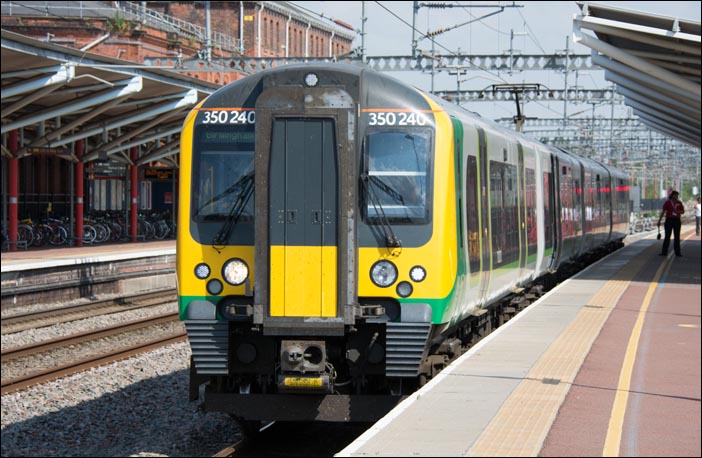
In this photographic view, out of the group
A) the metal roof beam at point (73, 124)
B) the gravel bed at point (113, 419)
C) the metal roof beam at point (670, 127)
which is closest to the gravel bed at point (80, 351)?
the gravel bed at point (113, 419)

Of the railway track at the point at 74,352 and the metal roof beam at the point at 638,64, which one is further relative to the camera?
the metal roof beam at the point at 638,64

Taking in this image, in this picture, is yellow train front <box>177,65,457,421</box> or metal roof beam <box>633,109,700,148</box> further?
metal roof beam <box>633,109,700,148</box>

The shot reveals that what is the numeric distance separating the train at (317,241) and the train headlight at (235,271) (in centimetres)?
2

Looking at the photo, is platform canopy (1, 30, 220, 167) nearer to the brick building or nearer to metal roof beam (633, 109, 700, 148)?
the brick building

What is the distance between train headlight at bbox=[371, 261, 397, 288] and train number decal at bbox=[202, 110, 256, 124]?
1559mm

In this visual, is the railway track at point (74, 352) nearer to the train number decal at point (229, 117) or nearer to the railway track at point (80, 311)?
the railway track at point (80, 311)

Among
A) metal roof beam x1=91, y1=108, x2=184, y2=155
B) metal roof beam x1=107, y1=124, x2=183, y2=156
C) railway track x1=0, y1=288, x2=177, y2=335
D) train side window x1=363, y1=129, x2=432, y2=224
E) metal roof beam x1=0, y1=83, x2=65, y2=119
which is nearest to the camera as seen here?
train side window x1=363, y1=129, x2=432, y2=224

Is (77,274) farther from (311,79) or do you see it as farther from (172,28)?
(172,28)

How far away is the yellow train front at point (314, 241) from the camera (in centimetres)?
877

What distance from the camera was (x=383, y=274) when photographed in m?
9.01

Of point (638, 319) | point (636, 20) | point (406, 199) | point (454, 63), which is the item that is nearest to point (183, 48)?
point (454, 63)

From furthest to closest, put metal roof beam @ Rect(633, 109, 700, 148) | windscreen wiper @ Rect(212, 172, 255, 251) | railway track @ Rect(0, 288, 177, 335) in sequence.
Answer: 1. metal roof beam @ Rect(633, 109, 700, 148)
2. railway track @ Rect(0, 288, 177, 335)
3. windscreen wiper @ Rect(212, 172, 255, 251)

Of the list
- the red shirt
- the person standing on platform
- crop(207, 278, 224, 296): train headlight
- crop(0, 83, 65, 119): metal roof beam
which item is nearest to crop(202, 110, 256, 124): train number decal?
crop(207, 278, 224, 296): train headlight

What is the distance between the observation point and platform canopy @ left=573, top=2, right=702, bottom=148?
21.4 metres
